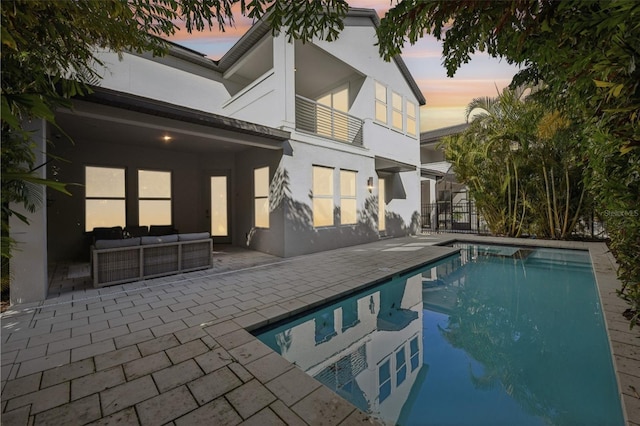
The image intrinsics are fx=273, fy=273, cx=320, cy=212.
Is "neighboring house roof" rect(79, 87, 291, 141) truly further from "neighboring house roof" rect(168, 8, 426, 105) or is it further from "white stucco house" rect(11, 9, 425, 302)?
"neighboring house roof" rect(168, 8, 426, 105)

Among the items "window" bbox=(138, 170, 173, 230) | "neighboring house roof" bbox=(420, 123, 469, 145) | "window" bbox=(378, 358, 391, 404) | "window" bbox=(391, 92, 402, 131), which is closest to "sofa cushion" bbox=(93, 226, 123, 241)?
"window" bbox=(138, 170, 173, 230)

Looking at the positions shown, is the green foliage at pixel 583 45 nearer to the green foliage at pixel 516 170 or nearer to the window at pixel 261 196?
the window at pixel 261 196

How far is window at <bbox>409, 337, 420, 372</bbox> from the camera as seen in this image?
3.38 metres

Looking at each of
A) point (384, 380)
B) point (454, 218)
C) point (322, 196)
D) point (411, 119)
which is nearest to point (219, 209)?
point (322, 196)

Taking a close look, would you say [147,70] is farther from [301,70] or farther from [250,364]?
[250,364]

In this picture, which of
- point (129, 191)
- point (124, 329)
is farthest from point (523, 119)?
point (129, 191)

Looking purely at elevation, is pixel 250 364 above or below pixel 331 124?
below

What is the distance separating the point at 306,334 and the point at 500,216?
11.5 metres

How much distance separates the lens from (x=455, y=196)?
63.6ft

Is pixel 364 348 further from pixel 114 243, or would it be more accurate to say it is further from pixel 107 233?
pixel 107 233

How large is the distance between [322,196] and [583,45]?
7.38 meters

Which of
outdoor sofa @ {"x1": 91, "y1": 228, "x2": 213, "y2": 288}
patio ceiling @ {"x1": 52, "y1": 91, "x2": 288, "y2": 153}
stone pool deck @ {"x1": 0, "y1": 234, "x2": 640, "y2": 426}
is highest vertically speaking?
patio ceiling @ {"x1": 52, "y1": 91, "x2": 288, "y2": 153}

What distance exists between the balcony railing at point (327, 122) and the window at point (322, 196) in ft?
4.24

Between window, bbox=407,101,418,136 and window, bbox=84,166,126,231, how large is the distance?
478 inches
